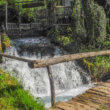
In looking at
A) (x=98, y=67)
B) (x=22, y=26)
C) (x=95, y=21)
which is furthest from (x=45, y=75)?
(x=22, y=26)

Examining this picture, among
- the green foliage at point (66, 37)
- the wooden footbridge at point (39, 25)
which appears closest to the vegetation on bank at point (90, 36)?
the green foliage at point (66, 37)

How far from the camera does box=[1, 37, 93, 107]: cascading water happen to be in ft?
28.9

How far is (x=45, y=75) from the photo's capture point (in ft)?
33.3

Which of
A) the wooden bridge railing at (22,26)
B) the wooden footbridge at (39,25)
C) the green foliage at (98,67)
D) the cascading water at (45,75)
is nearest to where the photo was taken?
the cascading water at (45,75)

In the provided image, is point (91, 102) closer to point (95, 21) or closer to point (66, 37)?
point (95, 21)

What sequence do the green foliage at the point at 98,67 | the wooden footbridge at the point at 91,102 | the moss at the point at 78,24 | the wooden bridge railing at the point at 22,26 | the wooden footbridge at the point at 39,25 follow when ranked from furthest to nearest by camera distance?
the wooden bridge railing at the point at 22,26 < the wooden footbridge at the point at 39,25 < the moss at the point at 78,24 < the green foliage at the point at 98,67 < the wooden footbridge at the point at 91,102

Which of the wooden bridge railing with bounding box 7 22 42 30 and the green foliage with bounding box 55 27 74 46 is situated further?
the wooden bridge railing with bounding box 7 22 42 30

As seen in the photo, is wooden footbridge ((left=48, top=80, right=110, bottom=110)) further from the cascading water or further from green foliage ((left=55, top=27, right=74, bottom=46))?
green foliage ((left=55, top=27, right=74, bottom=46))

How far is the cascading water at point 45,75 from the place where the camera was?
8809 millimetres

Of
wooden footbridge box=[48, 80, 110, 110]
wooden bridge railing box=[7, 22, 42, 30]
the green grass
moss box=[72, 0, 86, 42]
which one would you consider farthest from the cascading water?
wooden bridge railing box=[7, 22, 42, 30]

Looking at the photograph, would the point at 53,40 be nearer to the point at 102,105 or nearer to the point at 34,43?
the point at 34,43

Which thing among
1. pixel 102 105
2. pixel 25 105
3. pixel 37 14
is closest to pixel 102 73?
pixel 102 105

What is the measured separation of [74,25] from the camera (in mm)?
14664

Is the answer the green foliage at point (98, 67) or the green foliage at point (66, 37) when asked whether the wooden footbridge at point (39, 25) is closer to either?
the green foliage at point (66, 37)
